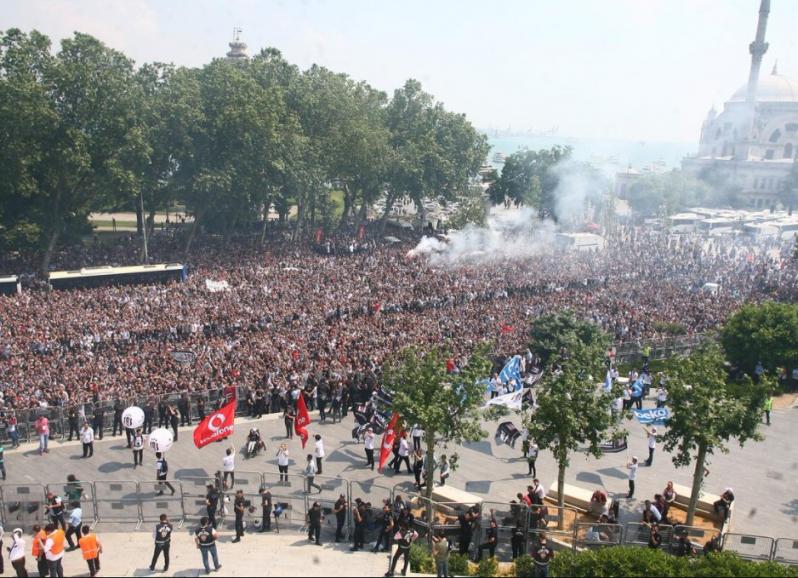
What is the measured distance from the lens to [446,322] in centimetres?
3181

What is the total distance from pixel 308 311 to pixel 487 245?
23096 millimetres

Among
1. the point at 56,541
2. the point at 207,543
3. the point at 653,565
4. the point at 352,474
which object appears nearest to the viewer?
the point at 653,565

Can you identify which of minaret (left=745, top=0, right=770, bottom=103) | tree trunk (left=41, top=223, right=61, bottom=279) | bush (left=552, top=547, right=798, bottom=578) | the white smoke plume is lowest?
bush (left=552, top=547, right=798, bottom=578)

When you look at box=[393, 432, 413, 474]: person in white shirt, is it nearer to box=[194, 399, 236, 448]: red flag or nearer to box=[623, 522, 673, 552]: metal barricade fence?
box=[194, 399, 236, 448]: red flag

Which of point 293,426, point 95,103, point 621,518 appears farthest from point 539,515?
point 95,103

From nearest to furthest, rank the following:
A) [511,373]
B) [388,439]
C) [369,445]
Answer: [388,439], [369,445], [511,373]

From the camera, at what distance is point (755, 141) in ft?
371

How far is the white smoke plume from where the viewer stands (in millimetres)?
48188

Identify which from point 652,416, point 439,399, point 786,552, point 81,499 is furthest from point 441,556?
point 652,416

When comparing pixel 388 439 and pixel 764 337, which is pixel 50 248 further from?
pixel 764 337

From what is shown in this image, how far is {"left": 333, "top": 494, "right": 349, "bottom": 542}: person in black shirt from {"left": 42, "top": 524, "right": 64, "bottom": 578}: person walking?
525cm

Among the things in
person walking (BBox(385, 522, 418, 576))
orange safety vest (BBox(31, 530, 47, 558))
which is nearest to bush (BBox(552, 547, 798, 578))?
person walking (BBox(385, 522, 418, 576))

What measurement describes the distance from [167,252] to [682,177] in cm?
7582

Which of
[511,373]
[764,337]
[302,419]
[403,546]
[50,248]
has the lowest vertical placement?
[403,546]
